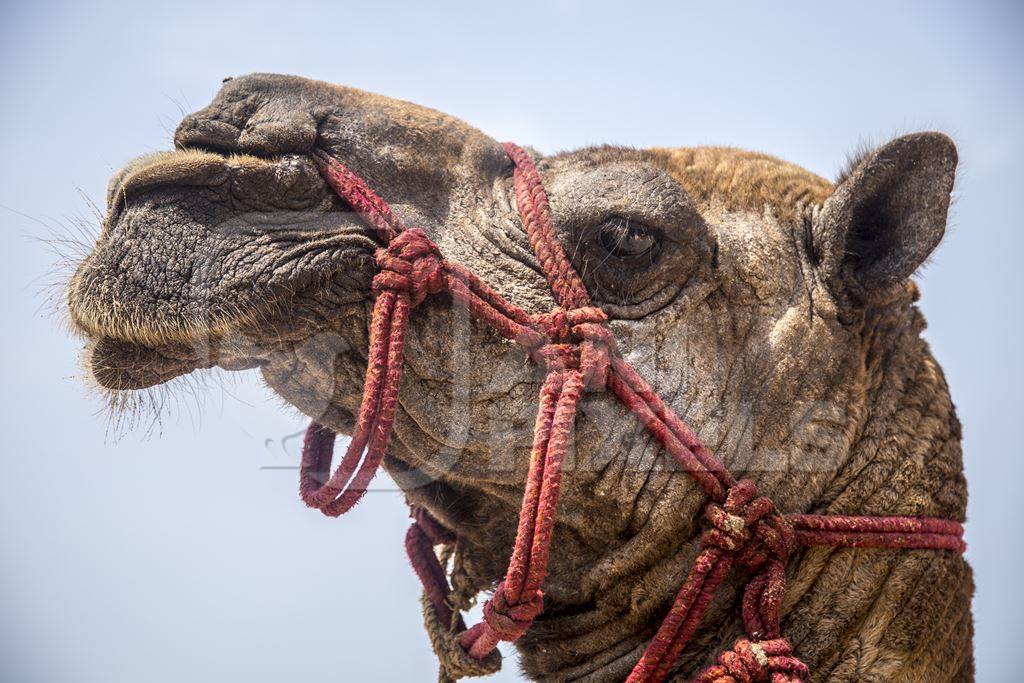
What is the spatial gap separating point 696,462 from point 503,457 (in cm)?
78

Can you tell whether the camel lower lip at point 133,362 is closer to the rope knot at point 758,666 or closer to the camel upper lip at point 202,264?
the camel upper lip at point 202,264

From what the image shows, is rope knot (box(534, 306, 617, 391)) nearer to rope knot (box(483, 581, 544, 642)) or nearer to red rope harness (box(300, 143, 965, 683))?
red rope harness (box(300, 143, 965, 683))

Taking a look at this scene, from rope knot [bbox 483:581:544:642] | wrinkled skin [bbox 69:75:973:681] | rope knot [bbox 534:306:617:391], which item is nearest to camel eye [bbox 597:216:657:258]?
wrinkled skin [bbox 69:75:973:681]

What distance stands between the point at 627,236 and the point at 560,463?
1021 mm

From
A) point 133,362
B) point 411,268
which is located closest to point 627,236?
point 411,268

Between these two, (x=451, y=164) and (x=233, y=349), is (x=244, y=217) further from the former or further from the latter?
(x=451, y=164)

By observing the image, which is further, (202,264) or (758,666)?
(758,666)

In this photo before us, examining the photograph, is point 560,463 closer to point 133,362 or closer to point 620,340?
point 620,340

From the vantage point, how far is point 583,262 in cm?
418

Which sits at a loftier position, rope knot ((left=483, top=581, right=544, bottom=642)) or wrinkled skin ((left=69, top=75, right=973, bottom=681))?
wrinkled skin ((left=69, top=75, right=973, bottom=681))

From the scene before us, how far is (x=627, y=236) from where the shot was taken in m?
4.14

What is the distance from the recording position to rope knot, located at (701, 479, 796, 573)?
3980 millimetres

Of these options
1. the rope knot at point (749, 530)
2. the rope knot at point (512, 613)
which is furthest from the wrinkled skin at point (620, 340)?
the rope knot at point (512, 613)

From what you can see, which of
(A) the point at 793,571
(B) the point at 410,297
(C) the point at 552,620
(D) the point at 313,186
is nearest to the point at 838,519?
(A) the point at 793,571
